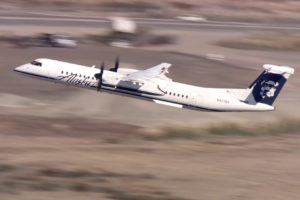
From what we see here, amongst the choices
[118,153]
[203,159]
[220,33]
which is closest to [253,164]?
[203,159]

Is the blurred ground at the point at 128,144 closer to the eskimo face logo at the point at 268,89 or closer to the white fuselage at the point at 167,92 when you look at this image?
the white fuselage at the point at 167,92

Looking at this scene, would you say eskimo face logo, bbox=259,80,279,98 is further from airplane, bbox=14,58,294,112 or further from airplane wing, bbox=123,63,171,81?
airplane wing, bbox=123,63,171,81

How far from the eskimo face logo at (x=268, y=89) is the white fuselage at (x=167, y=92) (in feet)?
2.29

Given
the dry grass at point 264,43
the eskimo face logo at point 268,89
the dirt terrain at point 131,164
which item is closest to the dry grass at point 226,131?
the dirt terrain at point 131,164

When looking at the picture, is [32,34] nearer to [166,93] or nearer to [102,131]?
[166,93]

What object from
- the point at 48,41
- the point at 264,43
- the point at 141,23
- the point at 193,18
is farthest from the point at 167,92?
the point at 193,18

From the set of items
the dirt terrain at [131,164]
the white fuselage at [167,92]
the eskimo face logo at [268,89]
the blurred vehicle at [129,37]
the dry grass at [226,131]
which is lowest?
the dirt terrain at [131,164]

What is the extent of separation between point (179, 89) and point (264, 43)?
34075 millimetres

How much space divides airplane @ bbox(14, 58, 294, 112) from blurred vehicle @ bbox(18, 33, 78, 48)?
665 inches

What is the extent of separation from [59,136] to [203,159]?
8189mm

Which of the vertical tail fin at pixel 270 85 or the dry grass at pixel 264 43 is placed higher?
the dry grass at pixel 264 43

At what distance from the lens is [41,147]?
38625 mm

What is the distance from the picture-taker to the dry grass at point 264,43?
85.6 m

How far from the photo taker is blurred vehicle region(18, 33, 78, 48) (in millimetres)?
71750
